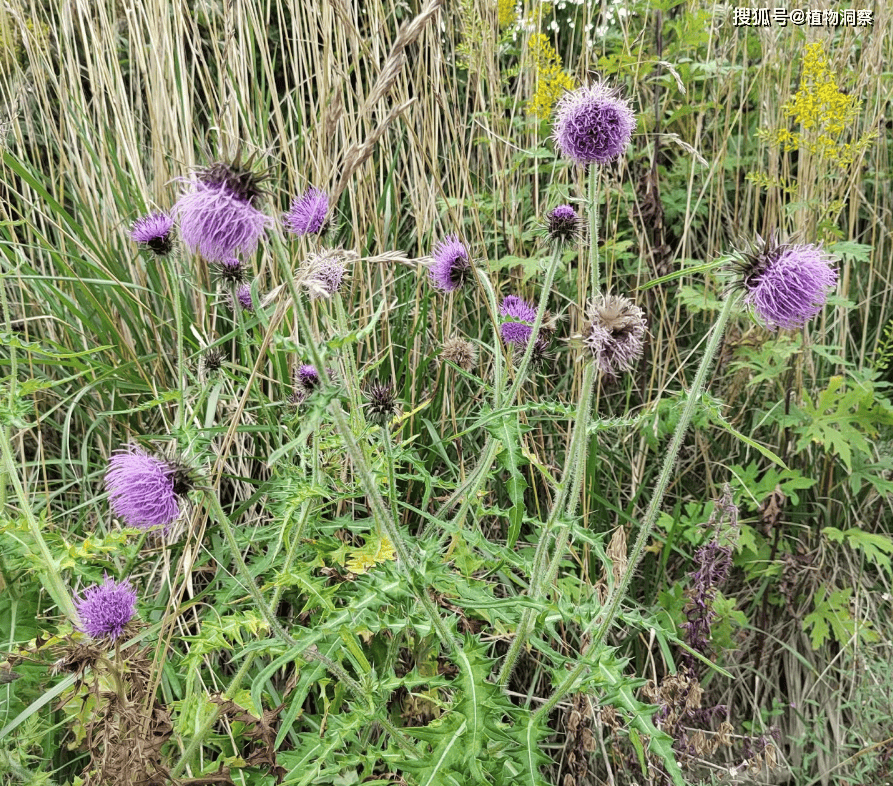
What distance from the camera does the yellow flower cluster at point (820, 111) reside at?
242cm

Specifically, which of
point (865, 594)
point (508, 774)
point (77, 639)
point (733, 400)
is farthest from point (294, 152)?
point (865, 594)

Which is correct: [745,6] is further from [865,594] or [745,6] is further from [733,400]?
[865,594]

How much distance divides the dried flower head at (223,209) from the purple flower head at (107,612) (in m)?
0.81

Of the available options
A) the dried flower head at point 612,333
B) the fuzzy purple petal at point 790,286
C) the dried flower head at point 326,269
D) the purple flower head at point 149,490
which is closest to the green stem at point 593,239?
the dried flower head at point 612,333

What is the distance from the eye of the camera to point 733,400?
2812 millimetres

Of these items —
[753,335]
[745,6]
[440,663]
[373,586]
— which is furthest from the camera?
[745,6]

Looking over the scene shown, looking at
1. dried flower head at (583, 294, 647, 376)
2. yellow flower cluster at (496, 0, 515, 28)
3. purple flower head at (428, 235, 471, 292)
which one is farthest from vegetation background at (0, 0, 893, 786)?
dried flower head at (583, 294, 647, 376)

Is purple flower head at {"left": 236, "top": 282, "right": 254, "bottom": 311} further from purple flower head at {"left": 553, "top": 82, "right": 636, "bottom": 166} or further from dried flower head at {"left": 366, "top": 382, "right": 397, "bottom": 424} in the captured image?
purple flower head at {"left": 553, "top": 82, "right": 636, "bottom": 166}

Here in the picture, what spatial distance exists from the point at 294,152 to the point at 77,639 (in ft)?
5.39

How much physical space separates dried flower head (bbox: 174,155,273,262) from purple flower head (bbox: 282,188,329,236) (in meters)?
0.66

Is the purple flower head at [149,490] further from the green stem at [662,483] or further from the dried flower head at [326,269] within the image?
the green stem at [662,483]

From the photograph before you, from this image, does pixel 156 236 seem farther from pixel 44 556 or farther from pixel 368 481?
pixel 368 481

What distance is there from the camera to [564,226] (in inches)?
74.9

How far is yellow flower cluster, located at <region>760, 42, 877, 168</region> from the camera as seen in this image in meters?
2.42
